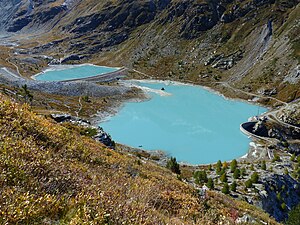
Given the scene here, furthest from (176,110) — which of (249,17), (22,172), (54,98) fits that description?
(22,172)

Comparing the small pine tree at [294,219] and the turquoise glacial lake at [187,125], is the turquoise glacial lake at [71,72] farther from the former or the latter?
the small pine tree at [294,219]

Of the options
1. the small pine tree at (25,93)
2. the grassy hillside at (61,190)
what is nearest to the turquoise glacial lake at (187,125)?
the small pine tree at (25,93)

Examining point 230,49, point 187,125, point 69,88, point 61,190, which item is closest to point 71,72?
point 69,88

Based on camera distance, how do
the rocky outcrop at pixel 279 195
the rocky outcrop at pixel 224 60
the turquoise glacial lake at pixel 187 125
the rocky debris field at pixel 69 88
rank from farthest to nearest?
1. the rocky outcrop at pixel 224 60
2. the rocky debris field at pixel 69 88
3. the turquoise glacial lake at pixel 187 125
4. the rocky outcrop at pixel 279 195

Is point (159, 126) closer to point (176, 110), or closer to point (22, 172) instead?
point (176, 110)

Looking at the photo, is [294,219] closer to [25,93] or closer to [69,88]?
[25,93]

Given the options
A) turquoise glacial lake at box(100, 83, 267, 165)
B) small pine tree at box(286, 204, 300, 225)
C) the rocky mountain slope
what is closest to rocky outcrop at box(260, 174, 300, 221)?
small pine tree at box(286, 204, 300, 225)

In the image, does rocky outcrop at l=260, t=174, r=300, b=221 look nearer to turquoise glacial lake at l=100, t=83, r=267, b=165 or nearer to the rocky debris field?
turquoise glacial lake at l=100, t=83, r=267, b=165
